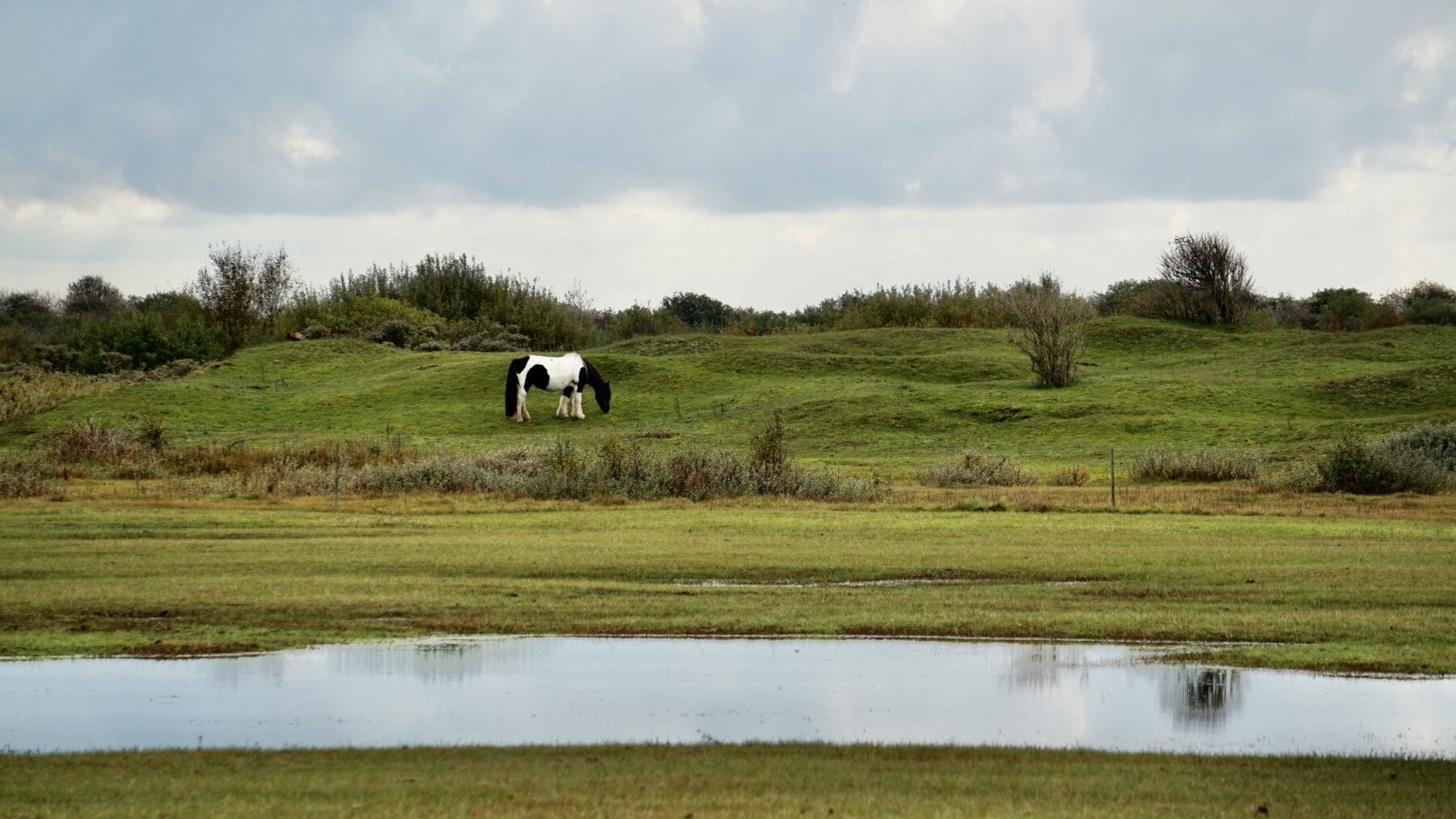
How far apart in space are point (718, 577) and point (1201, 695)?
28.8 feet

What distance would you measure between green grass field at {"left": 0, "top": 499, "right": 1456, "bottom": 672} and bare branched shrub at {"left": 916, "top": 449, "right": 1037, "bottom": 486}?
25.6 feet

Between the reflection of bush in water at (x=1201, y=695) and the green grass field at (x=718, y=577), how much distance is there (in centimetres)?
80

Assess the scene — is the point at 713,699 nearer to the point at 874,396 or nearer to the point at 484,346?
the point at 874,396

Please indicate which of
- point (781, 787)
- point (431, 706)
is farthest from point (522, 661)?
point (781, 787)

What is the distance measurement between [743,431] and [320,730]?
40.9 metres

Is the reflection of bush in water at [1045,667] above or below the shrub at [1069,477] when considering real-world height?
below

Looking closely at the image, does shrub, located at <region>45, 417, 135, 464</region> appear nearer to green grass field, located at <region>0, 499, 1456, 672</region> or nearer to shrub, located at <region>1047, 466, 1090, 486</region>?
green grass field, located at <region>0, 499, 1456, 672</region>

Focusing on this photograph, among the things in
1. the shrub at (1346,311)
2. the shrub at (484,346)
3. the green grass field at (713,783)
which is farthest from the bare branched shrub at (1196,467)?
the shrub at (1346,311)

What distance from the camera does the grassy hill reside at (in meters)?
51.0

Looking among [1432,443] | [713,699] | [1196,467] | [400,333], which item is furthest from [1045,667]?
[400,333]

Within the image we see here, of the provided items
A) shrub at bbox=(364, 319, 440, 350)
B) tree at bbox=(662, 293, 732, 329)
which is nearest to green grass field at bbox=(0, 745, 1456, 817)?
shrub at bbox=(364, 319, 440, 350)

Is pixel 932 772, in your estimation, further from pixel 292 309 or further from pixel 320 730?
pixel 292 309

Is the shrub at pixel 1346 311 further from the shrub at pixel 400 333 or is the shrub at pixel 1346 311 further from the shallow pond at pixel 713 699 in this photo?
the shallow pond at pixel 713 699

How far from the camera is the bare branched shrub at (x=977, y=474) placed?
38781 millimetres
